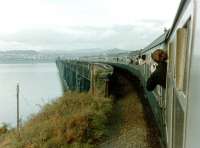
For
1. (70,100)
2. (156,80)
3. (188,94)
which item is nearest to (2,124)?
(70,100)

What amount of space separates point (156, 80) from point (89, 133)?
159 inches

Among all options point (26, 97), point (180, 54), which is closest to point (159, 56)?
point (180, 54)

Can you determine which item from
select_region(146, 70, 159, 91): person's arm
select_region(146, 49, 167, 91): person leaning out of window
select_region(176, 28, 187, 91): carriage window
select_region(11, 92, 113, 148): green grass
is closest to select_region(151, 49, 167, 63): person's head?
select_region(146, 49, 167, 91): person leaning out of window

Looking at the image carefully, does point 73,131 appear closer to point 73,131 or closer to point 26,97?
point 73,131

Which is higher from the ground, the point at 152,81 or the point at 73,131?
the point at 152,81

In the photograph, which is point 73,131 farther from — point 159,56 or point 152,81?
point 159,56

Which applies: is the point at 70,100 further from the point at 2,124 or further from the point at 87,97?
the point at 2,124

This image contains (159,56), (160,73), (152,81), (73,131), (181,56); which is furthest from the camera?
(73,131)

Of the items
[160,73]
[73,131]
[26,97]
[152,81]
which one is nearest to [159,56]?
[160,73]

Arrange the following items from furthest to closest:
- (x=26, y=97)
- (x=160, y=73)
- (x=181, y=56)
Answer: (x=26, y=97) → (x=160, y=73) → (x=181, y=56)

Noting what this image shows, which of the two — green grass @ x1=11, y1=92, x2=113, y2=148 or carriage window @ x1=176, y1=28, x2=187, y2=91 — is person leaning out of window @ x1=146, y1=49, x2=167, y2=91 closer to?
carriage window @ x1=176, y1=28, x2=187, y2=91

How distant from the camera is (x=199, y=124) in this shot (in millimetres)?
1895

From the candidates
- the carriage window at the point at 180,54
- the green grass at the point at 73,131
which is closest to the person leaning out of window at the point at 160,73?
the carriage window at the point at 180,54

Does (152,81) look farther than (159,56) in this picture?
Yes
